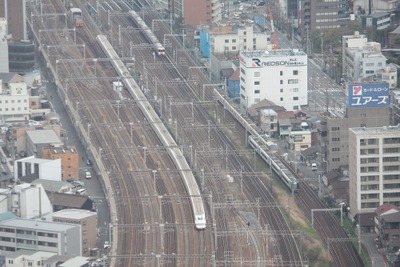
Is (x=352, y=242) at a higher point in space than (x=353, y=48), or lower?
lower

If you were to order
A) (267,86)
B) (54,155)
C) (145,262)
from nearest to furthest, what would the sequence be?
(145,262) < (54,155) < (267,86)

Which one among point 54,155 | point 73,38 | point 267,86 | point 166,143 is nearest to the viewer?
point 54,155

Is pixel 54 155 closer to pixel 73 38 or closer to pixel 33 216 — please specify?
pixel 33 216

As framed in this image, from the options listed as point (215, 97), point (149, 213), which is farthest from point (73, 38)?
point (149, 213)

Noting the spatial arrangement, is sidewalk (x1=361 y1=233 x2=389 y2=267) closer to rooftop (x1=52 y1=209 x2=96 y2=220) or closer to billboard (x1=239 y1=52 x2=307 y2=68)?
rooftop (x1=52 y1=209 x2=96 y2=220)

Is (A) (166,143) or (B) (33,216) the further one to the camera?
(A) (166,143)

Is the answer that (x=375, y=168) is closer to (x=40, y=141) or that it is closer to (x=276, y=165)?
(x=276, y=165)

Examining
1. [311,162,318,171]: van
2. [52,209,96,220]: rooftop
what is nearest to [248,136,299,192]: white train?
[311,162,318,171]: van
